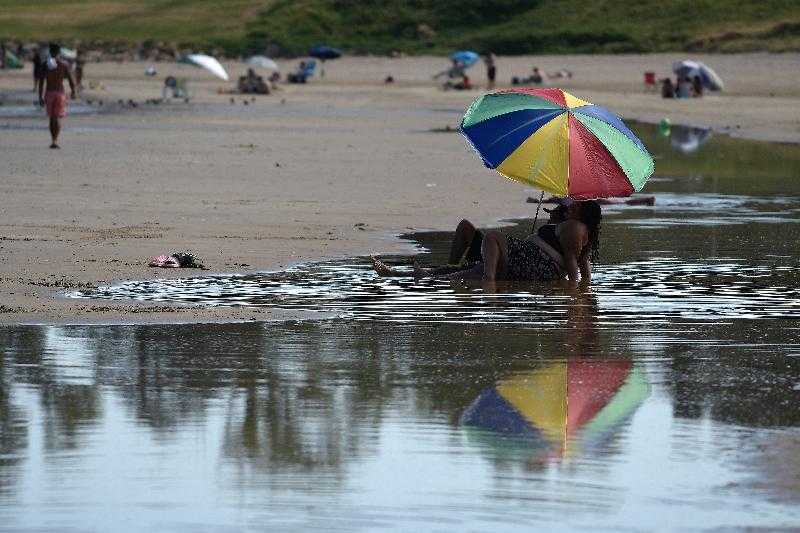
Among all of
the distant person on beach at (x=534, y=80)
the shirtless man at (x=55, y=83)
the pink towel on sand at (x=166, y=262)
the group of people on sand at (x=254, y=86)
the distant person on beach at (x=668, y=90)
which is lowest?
the pink towel on sand at (x=166, y=262)

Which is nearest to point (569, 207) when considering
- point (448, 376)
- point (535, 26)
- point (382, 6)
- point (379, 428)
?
point (448, 376)

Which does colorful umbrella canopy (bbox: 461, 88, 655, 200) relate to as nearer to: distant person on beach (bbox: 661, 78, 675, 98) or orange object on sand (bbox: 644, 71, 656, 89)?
distant person on beach (bbox: 661, 78, 675, 98)

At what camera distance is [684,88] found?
60188 mm

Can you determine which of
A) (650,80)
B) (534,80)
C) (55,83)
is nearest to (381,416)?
(55,83)

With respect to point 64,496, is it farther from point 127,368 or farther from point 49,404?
point 127,368

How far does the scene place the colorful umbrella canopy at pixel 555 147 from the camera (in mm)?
14266

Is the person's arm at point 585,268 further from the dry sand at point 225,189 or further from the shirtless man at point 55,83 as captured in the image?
the shirtless man at point 55,83

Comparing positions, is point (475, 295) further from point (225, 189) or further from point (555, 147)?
point (225, 189)

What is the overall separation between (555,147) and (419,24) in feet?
334

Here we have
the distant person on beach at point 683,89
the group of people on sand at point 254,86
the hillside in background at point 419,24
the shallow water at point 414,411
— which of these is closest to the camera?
the shallow water at point 414,411

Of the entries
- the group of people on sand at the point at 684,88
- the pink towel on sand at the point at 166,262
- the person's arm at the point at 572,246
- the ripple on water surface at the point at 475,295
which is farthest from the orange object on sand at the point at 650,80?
the person's arm at the point at 572,246

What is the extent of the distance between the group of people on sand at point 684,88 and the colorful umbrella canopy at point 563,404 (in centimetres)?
5034

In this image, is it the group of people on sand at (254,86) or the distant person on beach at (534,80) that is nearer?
the group of people on sand at (254,86)

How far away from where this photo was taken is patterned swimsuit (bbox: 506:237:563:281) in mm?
14312
